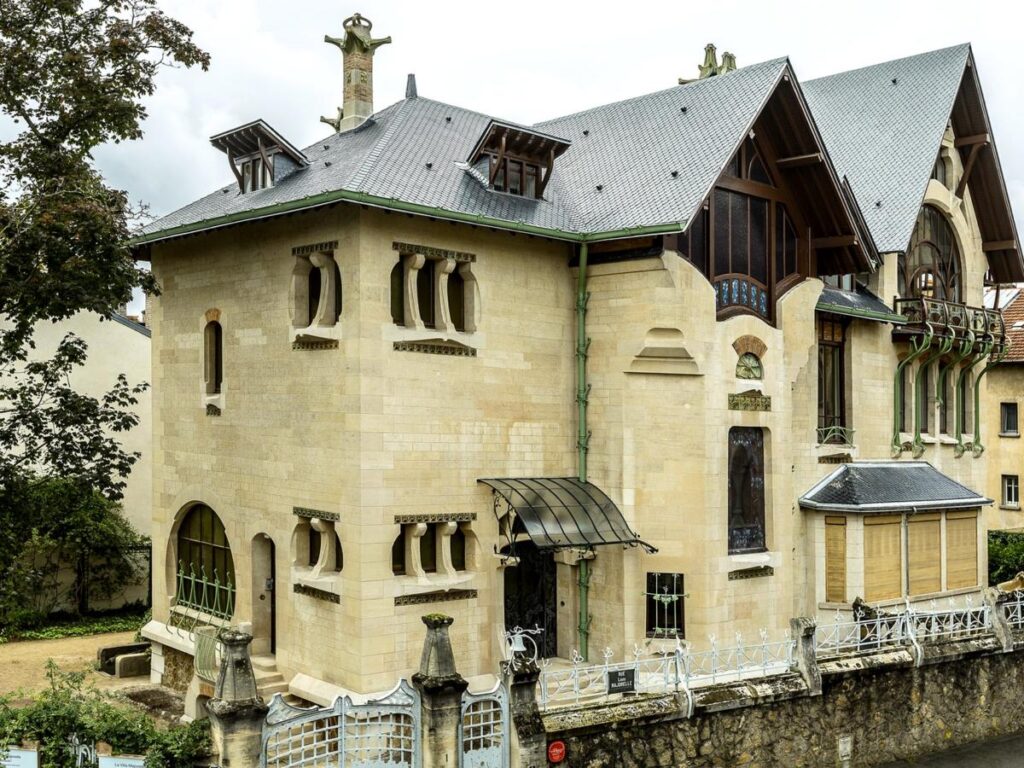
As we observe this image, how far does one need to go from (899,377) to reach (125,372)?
23.4 meters

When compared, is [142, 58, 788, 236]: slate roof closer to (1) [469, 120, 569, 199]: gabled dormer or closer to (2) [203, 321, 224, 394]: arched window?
(1) [469, 120, 569, 199]: gabled dormer

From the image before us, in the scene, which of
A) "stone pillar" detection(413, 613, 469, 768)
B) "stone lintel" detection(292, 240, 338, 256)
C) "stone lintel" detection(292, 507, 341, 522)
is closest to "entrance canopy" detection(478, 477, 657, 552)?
"stone lintel" detection(292, 507, 341, 522)

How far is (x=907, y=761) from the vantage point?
20.2m

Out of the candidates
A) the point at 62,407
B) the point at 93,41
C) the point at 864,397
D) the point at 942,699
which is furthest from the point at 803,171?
the point at 62,407

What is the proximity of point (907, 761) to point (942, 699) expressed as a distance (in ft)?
5.13

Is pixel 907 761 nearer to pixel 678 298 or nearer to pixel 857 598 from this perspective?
pixel 857 598

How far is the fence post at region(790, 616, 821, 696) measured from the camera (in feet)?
61.8

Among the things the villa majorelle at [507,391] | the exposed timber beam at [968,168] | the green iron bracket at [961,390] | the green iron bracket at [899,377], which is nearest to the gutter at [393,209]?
the villa majorelle at [507,391]

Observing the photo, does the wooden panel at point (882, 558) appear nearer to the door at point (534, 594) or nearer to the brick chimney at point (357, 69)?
the door at point (534, 594)

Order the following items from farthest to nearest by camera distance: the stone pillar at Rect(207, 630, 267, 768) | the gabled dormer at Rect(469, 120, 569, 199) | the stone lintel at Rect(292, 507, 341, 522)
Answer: the gabled dormer at Rect(469, 120, 569, 199)
the stone lintel at Rect(292, 507, 341, 522)
the stone pillar at Rect(207, 630, 267, 768)

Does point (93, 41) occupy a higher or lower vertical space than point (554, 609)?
higher

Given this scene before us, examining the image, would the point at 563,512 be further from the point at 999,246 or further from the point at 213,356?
the point at 999,246

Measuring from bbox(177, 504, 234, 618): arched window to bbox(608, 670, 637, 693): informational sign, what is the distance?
8.70 metres

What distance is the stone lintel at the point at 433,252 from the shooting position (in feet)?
62.8
